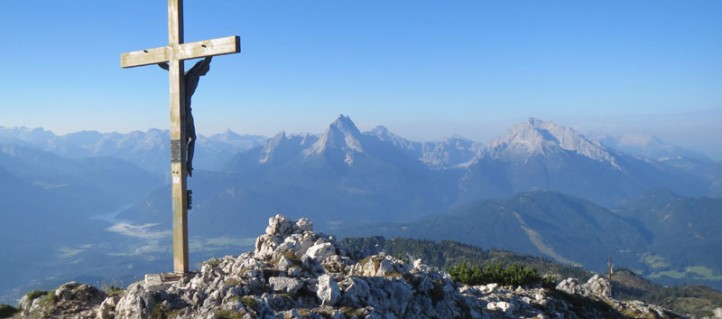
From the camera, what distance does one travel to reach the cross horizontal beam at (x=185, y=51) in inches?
589

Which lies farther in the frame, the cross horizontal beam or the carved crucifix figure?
the carved crucifix figure

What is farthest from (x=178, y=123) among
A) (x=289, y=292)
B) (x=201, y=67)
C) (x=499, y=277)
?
(x=499, y=277)

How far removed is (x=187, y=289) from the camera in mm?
13867

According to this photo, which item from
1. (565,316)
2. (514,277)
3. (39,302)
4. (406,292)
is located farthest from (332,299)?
(514,277)

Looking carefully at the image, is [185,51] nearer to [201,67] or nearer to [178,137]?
[201,67]

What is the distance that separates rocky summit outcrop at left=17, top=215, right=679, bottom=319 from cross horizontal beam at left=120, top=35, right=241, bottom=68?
5.91 meters

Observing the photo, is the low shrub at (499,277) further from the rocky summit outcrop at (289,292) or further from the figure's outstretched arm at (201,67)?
the figure's outstretched arm at (201,67)

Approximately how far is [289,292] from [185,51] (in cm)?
748

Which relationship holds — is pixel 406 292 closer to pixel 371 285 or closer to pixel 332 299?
pixel 371 285

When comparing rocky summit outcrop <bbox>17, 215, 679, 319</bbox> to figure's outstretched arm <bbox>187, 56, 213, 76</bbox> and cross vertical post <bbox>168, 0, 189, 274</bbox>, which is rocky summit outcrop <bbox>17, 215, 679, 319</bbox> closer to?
cross vertical post <bbox>168, 0, 189, 274</bbox>

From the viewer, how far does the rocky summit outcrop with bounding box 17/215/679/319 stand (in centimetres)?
1292

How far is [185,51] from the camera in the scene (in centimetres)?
1606

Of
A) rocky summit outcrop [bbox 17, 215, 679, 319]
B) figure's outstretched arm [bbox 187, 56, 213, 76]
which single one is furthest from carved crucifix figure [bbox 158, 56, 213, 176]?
rocky summit outcrop [bbox 17, 215, 679, 319]

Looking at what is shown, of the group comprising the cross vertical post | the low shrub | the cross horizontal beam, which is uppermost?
the cross horizontal beam
